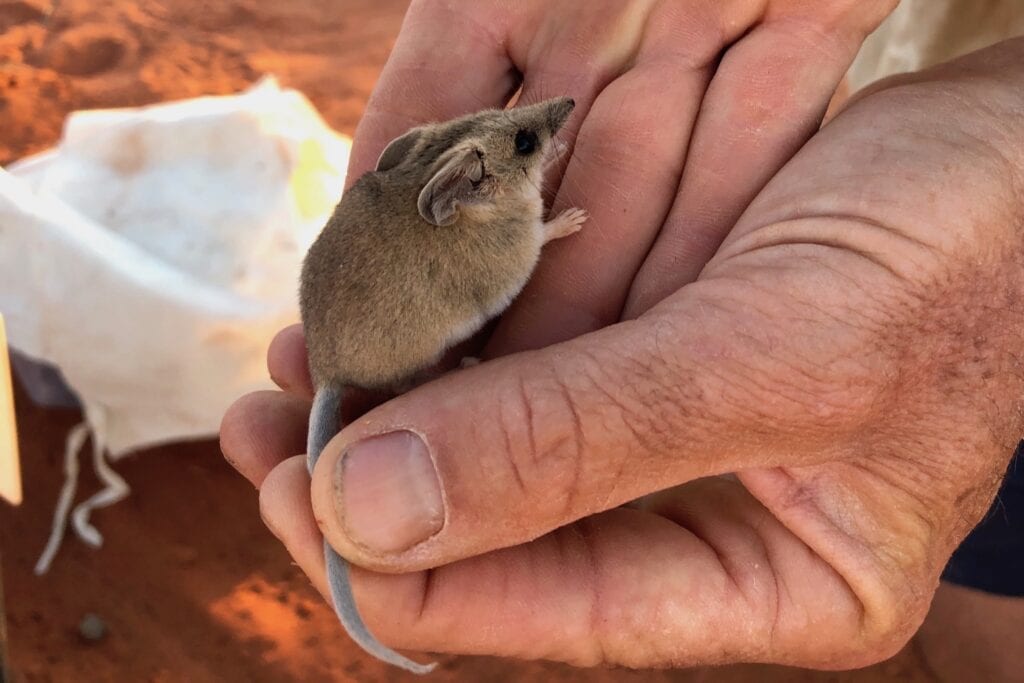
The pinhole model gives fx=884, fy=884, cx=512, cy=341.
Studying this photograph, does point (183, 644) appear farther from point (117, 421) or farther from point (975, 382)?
point (975, 382)

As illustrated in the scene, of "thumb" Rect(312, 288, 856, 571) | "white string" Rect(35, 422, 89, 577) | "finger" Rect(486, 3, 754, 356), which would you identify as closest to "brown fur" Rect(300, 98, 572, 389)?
"finger" Rect(486, 3, 754, 356)

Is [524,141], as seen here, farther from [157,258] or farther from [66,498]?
[66,498]

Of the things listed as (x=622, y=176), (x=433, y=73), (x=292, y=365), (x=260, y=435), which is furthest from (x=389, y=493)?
(x=433, y=73)

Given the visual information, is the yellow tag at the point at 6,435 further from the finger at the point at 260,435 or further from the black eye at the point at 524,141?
the black eye at the point at 524,141

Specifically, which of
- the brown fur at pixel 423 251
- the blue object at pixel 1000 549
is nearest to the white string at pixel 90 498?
the brown fur at pixel 423 251

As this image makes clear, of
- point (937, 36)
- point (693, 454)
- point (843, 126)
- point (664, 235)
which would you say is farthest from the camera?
point (937, 36)

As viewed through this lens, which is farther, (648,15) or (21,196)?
(21,196)

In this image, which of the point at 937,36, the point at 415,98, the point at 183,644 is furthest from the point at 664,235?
the point at 183,644
